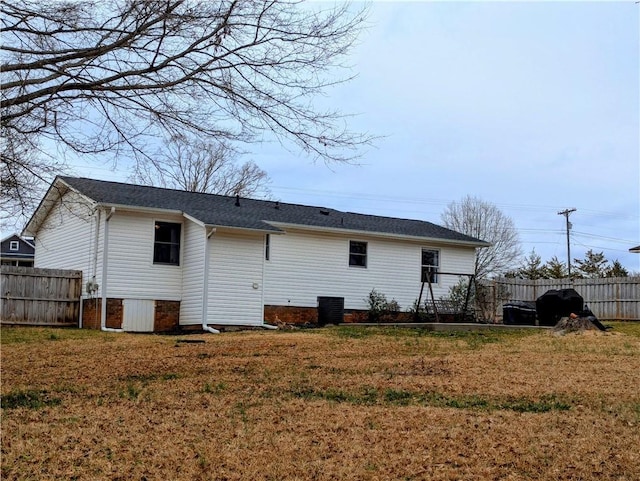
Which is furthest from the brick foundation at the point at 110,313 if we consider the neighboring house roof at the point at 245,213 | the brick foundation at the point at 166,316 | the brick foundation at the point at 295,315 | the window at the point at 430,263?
the window at the point at 430,263

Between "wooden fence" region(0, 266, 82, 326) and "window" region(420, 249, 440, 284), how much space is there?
1067 centimetres

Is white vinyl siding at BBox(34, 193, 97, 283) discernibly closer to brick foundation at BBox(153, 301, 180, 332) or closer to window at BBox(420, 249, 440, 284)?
brick foundation at BBox(153, 301, 180, 332)

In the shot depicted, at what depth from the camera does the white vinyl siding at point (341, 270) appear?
2134 centimetres

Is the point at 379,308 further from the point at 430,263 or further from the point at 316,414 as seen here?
the point at 316,414

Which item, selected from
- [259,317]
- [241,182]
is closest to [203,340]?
[259,317]

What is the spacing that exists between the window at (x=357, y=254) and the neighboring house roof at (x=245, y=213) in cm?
53

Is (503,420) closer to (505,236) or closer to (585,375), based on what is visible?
(585,375)

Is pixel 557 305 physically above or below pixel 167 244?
below

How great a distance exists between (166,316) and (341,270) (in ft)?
18.6

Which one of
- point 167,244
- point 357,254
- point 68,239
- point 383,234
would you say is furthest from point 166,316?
point 383,234

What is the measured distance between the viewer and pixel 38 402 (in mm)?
7973

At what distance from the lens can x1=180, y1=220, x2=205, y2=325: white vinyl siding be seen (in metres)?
18.9

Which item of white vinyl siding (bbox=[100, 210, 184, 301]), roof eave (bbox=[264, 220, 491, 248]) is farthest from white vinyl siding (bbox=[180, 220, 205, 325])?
roof eave (bbox=[264, 220, 491, 248])

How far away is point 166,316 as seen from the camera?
19.6 meters
